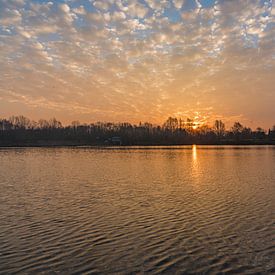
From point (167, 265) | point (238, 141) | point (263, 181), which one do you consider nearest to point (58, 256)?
point (167, 265)

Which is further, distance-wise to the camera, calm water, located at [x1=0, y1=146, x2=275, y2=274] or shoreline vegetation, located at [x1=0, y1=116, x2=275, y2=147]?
shoreline vegetation, located at [x1=0, y1=116, x2=275, y2=147]

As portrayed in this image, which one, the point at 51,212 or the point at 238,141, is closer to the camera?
the point at 51,212

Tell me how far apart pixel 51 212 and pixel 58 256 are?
570cm

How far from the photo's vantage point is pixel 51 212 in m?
14.2

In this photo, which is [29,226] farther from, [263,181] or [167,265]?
[263,181]

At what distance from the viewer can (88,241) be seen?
1020 cm

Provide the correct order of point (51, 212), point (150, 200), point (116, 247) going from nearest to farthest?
1. point (116, 247)
2. point (51, 212)
3. point (150, 200)

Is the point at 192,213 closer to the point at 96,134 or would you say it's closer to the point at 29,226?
the point at 29,226

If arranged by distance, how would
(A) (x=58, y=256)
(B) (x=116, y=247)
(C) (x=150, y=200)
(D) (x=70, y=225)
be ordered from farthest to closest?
(C) (x=150, y=200), (D) (x=70, y=225), (B) (x=116, y=247), (A) (x=58, y=256)

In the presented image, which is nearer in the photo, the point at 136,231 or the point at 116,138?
the point at 136,231

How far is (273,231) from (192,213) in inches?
152

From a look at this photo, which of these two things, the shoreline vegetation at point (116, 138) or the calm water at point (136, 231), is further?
the shoreline vegetation at point (116, 138)

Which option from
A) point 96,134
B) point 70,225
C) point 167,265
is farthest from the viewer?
point 96,134

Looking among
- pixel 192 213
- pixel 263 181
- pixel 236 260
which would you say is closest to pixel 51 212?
pixel 192 213
